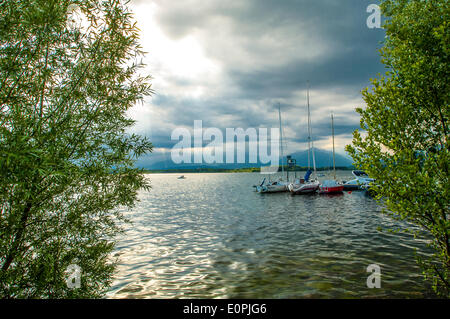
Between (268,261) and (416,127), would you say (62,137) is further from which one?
(268,261)

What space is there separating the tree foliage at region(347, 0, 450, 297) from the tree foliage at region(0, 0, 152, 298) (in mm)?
7804

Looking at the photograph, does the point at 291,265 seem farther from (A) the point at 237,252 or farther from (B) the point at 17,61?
(B) the point at 17,61

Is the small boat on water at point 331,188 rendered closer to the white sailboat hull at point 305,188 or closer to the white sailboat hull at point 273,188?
the white sailboat hull at point 305,188

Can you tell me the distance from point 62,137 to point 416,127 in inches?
416

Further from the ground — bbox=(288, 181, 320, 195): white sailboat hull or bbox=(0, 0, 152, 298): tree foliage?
bbox=(0, 0, 152, 298): tree foliage

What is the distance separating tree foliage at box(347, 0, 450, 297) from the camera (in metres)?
6.50

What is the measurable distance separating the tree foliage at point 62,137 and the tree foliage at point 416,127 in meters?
7.80

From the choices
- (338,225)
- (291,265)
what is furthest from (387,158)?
(338,225)

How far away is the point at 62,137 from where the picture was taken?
19.6 ft

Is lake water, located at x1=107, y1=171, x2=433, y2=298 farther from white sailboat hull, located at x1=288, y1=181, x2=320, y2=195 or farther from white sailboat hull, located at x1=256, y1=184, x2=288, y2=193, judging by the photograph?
white sailboat hull, located at x1=256, y1=184, x2=288, y2=193

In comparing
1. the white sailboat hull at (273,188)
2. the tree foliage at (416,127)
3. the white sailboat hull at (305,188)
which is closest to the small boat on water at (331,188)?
the white sailboat hull at (305,188)

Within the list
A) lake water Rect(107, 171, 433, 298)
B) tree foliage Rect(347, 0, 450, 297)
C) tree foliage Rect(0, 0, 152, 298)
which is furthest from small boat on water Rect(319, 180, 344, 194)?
tree foliage Rect(0, 0, 152, 298)

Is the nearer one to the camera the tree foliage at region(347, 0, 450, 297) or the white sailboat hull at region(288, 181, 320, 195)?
the tree foliage at region(347, 0, 450, 297)

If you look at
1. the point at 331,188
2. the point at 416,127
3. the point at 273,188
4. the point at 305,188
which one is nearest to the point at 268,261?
the point at 416,127
